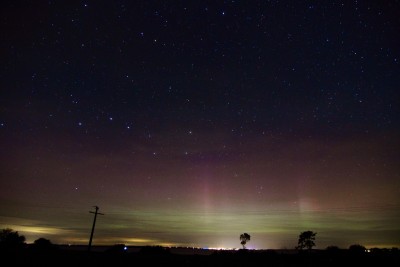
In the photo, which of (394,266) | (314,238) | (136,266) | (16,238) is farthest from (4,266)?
(314,238)

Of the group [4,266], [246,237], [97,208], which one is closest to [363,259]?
[97,208]

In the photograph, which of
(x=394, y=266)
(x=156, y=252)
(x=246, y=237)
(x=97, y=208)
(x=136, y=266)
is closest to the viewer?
(x=136, y=266)

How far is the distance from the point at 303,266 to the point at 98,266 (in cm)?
2593

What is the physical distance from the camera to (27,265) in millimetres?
27125

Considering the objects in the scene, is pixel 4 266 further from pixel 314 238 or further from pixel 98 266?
pixel 314 238

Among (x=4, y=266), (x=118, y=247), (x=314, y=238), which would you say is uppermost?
(x=314, y=238)

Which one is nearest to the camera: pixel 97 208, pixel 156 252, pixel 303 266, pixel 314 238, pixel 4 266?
pixel 4 266

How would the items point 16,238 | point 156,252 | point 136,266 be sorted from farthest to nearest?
point 16,238, point 156,252, point 136,266

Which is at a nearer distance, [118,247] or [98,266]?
[98,266]

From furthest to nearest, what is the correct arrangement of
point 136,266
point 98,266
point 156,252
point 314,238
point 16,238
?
1. point 314,238
2. point 16,238
3. point 156,252
4. point 136,266
5. point 98,266

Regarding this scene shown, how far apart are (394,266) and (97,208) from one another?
4122 centimetres

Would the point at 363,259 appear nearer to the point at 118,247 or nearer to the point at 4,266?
the point at 4,266

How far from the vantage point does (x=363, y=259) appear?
149ft

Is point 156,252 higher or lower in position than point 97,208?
lower
